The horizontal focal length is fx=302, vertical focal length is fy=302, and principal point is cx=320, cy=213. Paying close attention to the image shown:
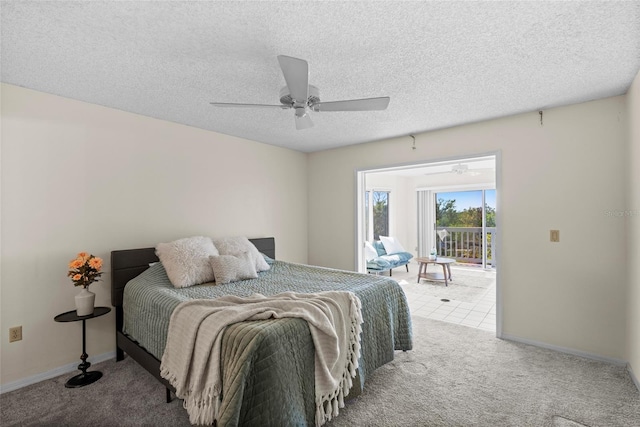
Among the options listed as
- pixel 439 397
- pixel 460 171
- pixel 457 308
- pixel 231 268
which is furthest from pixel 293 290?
pixel 460 171

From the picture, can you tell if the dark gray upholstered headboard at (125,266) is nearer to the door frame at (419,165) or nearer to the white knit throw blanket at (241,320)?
the white knit throw blanket at (241,320)

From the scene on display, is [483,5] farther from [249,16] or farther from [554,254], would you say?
[554,254]

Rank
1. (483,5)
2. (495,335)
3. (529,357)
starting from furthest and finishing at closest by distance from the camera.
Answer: (495,335), (529,357), (483,5)

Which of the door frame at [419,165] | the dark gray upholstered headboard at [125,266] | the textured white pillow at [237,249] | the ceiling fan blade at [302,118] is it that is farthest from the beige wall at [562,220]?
the dark gray upholstered headboard at [125,266]

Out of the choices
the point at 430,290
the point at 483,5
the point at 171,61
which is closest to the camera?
the point at 483,5

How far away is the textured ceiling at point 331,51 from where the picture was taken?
1.58 m

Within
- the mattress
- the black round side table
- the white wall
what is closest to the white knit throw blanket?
the mattress

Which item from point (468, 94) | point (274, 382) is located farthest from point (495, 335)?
point (274, 382)

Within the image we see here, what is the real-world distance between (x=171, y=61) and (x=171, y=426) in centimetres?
243

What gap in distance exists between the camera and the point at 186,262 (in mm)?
2846

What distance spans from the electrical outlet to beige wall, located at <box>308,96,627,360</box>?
4.48m

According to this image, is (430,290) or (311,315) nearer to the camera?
(311,315)

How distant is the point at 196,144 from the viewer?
363cm

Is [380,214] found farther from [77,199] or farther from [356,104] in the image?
[77,199]
